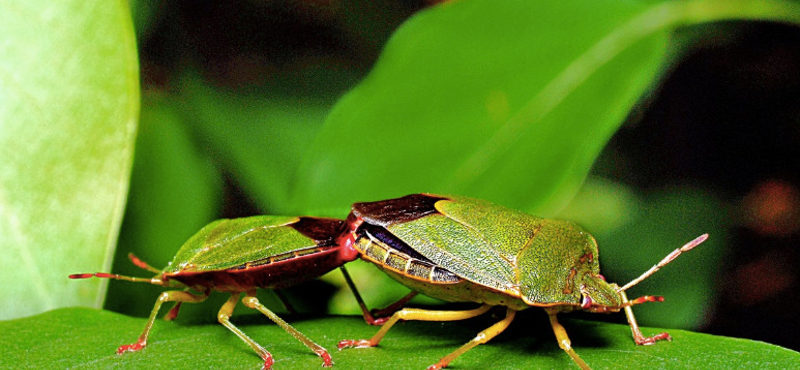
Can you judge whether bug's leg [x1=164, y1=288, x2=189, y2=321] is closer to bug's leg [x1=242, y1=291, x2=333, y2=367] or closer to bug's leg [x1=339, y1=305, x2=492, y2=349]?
bug's leg [x1=242, y1=291, x2=333, y2=367]

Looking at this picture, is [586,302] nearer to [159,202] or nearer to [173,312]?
[173,312]

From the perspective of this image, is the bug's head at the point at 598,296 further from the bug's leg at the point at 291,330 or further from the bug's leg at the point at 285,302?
the bug's leg at the point at 285,302

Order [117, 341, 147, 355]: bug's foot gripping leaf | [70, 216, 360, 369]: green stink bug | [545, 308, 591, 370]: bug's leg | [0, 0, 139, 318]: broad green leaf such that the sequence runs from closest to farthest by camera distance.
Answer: [545, 308, 591, 370]: bug's leg
[117, 341, 147, 355]: bug's foot gripping leaf
[70, 216, 360, 369]: green stink bug
[0, 0, 139, 318]: broad green leaf

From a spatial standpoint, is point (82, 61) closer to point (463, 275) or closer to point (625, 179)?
point (463, 275)

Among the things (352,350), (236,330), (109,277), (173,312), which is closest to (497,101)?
(352,350)

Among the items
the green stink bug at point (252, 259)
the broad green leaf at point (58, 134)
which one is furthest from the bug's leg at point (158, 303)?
the broad green leaf at point (58, 134)

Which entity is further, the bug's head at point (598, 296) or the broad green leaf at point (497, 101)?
the broad green leaf at point (497, 101)

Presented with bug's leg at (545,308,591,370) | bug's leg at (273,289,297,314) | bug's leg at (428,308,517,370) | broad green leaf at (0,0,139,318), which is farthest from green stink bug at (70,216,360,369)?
bug's leg at (545,308,591,370)
